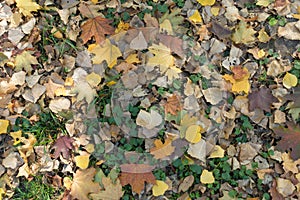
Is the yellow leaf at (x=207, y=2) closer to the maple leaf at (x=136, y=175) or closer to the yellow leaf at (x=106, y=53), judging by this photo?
the yellow leaf at (x=106, y=53)

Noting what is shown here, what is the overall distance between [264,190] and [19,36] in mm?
1204

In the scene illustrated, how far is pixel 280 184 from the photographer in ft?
6.02

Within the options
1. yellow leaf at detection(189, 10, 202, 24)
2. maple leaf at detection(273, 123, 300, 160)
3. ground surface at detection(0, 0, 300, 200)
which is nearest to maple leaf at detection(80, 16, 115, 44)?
ground surface at detection(0, 0, 300, 200)

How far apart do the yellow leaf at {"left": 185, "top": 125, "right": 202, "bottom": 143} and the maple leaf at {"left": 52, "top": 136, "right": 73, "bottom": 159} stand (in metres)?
0.47

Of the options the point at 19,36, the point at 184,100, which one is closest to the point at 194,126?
the point at 184,100

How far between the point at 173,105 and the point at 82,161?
0.43m

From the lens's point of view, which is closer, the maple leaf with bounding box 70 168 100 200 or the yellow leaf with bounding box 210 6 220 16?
the maple leaf with bounding box 70 168 100 200

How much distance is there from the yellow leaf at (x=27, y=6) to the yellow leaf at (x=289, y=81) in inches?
42.5

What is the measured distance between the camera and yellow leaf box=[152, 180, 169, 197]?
1.85m

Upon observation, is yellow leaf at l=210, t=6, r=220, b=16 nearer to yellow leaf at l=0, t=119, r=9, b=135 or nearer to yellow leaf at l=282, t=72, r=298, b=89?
yellow leaf at l=282, t=72, r=298, b=89

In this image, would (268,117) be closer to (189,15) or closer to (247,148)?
(247,148)

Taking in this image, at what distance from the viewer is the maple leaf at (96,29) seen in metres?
1.95

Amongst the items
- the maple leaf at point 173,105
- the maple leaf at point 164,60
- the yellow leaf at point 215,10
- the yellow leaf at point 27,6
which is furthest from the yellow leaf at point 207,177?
the yellow leaf at point 27,6

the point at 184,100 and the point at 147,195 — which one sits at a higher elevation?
the point at 184,100
